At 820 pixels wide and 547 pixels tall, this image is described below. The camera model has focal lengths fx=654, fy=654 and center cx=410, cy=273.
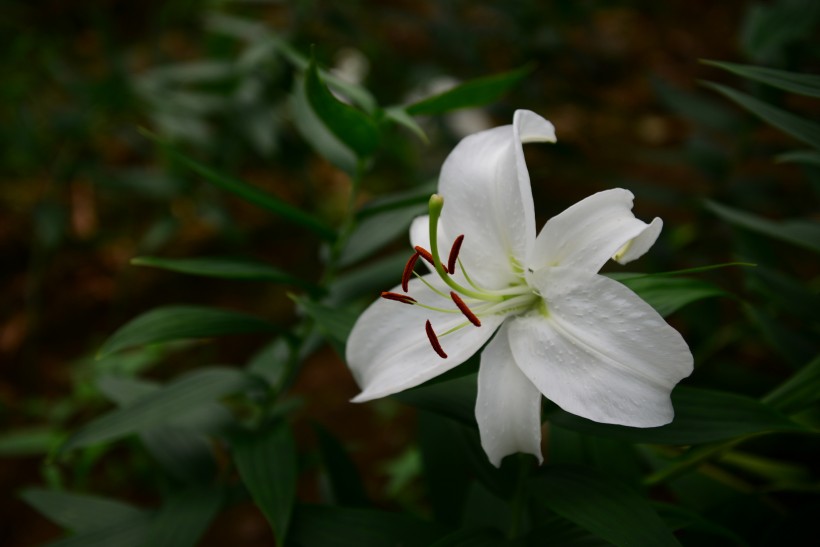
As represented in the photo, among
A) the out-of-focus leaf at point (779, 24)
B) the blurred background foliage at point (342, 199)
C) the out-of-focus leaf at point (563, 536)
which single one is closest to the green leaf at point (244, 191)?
the blurred background foliage at point (342, 199)

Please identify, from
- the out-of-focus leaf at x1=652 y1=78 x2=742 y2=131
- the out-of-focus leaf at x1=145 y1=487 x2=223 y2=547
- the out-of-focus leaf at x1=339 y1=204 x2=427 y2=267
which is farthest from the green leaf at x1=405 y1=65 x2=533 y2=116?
the out-of-focus leaf at x1=652 y1=78 x2=742 y2=131

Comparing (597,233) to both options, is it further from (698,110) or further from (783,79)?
(698,110)

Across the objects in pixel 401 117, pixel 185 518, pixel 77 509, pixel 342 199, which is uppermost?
pixel 401 117

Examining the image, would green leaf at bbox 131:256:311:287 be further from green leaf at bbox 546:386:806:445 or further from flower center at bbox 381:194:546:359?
green leaf at bbox 546:386:806:445

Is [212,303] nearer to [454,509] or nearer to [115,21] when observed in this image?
[115,21]

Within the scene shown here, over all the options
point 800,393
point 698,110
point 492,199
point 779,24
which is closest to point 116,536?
point 492,199

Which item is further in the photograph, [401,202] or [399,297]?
[401,202]
